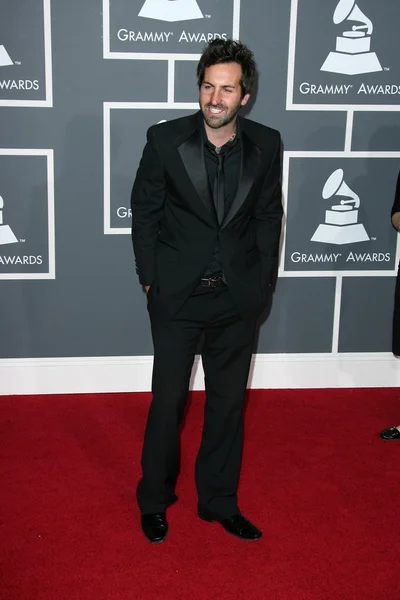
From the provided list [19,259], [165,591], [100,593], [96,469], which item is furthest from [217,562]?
[19,259]

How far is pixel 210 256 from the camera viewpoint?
2.92 m

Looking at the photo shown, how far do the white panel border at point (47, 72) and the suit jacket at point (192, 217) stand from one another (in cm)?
140

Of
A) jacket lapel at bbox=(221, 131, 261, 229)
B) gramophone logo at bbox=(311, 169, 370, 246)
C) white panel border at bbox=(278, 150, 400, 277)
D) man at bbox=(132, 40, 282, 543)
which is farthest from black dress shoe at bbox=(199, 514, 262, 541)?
gramophone logo at bbox=(311, 169, 370, 246)

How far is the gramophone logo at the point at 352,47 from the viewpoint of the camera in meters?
4.26

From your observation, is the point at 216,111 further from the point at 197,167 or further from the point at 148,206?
the point at 148,206

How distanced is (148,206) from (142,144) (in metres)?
1.40

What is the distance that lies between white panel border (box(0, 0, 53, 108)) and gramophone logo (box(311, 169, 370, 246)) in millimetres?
1575

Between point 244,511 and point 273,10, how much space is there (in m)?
2.57

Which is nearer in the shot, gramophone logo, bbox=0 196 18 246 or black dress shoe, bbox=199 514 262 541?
black dress shoe, bbox=199 514 262 541

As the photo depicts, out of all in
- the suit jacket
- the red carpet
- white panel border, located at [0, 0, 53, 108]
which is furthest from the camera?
white panel border, located at [0, 0, 53, 108]

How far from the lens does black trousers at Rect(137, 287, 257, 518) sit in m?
3.00

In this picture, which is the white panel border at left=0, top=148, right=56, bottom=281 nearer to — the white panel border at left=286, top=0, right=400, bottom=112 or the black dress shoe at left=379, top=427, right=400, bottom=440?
the white panel border at left=286, top=0, right=400, bottom=112

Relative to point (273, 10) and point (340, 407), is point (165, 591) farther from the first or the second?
point (273, 10)

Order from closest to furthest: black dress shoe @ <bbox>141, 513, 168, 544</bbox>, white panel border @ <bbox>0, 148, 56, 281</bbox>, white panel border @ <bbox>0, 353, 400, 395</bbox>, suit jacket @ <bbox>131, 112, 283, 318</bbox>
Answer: suit jacket @ <bbox>131, 112, 283, 318</bbox>
black dress shoe @ <bbox>141, 513, 168, 544</bbox>
white panel border @ <bbox>0, 148, 56, 281</bbox>
white panel border @ <bbox>0, 353, 400, 395</bbox>
